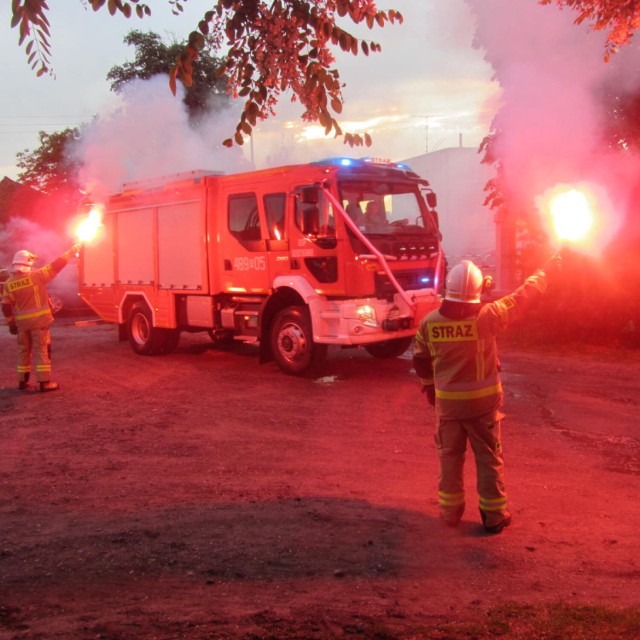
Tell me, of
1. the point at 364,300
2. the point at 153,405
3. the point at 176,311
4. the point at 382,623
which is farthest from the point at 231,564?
the point at 176,311

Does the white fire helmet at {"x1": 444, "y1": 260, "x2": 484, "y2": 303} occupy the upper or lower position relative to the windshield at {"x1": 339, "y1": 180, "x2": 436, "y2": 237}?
lower

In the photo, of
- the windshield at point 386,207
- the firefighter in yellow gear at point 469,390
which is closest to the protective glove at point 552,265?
the firefighter in yellow gear at point 469,390

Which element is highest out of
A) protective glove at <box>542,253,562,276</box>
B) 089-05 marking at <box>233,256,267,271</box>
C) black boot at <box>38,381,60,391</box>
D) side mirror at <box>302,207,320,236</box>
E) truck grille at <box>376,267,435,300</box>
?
side mirror at <box>302,207,320,236</box>

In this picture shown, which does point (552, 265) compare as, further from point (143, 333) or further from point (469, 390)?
point (143, 333)

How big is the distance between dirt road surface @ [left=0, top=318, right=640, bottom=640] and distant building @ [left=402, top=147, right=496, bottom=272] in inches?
1002

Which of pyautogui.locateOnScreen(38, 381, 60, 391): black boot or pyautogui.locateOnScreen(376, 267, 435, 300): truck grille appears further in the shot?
pyautogui.locateOnScreen(38, 381, 60, 391): black boot

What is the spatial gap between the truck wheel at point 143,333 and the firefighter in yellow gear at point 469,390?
28.5 feet

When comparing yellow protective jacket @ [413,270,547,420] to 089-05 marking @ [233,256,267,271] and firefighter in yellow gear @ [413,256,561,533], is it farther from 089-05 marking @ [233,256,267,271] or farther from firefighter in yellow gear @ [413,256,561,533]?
089-05 marking @ [233,256,267,271]

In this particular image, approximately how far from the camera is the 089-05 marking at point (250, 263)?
10570mm

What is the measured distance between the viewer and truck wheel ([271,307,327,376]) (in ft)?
33.1

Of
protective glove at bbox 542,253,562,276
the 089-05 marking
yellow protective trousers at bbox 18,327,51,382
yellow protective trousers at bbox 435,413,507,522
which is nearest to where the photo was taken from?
yellow protective trousers at bbox 435,413,507,522

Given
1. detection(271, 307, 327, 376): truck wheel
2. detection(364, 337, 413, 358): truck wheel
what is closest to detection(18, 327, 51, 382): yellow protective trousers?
detection(271, 307, 327, 376): truck wheel

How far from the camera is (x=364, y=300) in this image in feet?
31.3

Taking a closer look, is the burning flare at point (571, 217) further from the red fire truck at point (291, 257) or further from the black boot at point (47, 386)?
the black boot at point (47, 386)
